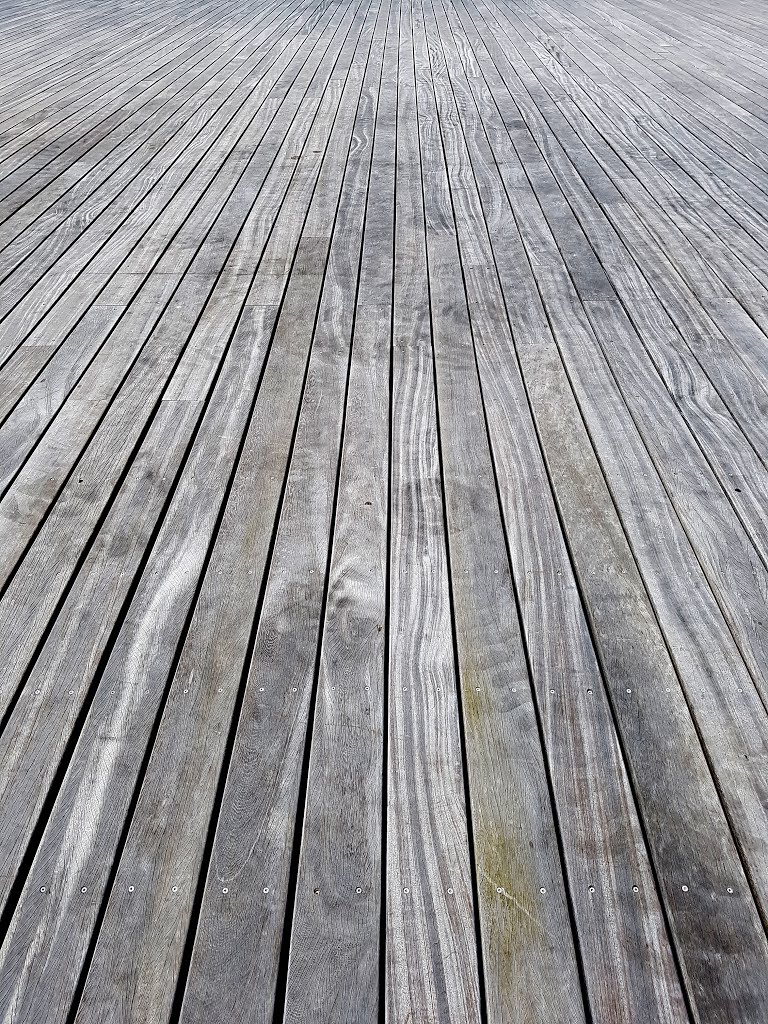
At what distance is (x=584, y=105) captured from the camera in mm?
4539

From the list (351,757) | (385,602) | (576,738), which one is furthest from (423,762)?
(385,602)

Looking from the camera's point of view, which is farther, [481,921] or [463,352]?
[463,352]

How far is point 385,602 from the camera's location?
60.7 inches

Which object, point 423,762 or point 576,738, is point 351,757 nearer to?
point 423,762

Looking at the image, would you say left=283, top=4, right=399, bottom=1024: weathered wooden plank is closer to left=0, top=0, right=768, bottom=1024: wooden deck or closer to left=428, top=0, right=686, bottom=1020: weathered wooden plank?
left=0, top=0, right=768, bottom=1024: wooden deck

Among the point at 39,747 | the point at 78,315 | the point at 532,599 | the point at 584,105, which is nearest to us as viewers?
the point at 39,747

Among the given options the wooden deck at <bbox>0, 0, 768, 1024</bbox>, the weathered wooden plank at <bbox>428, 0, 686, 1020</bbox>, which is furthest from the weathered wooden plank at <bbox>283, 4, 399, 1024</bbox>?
the weathered wooden plank at <bbox>428, 0, 686, 1020</bbox>

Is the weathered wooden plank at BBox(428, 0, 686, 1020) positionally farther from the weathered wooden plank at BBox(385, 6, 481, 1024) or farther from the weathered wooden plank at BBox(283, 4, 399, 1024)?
the weathered wooden plank at BBox(283, 4, 399, 1024)

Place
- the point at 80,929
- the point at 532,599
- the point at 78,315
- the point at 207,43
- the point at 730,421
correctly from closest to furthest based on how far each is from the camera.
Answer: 1. the point at 80,929
2. the point at 532,599
3. the point at 730,421
4. the point at 78,315
5. the point at 207,43

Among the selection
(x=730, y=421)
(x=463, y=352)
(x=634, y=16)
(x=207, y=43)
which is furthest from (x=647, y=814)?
(x=634, y=16)

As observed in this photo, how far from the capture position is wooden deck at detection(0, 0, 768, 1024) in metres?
1.07

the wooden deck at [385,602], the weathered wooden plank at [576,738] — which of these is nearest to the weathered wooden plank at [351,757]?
the wooden deck at [385,602]

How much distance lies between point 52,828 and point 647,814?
83 cm

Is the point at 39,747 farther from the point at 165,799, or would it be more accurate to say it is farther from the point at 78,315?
the point at 78,315
